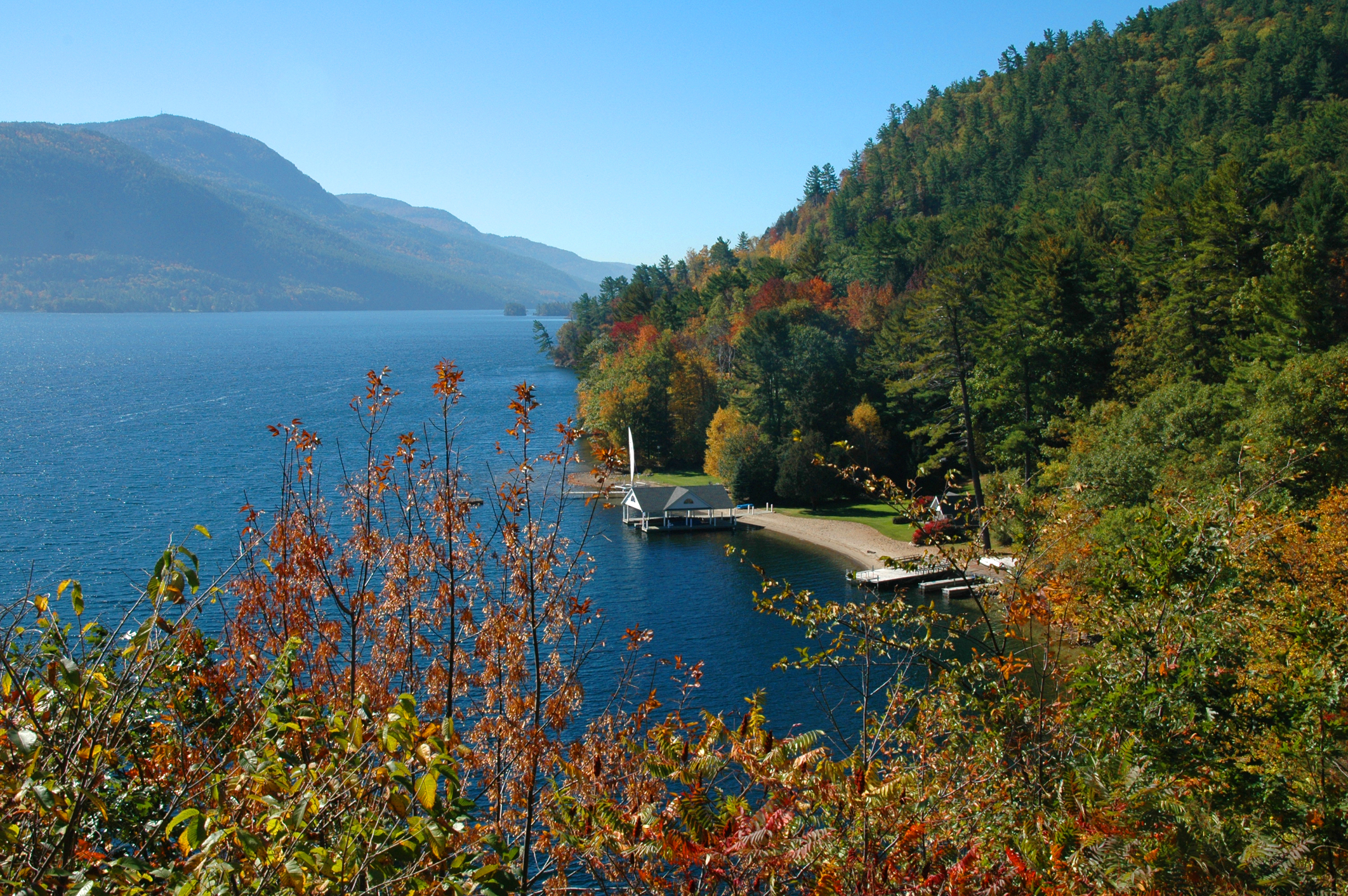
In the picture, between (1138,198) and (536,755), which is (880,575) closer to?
(536,755)

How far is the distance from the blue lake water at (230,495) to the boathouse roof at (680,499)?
184 cm

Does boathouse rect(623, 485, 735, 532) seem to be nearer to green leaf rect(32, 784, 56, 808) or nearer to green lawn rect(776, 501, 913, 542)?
green lawn rect(776, 501, 913, 542)

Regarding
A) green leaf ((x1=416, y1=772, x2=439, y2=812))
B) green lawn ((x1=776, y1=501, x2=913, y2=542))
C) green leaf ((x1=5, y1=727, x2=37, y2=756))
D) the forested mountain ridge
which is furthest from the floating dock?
green leaf ((x1=5, y1=727, x2=37, y2=756))

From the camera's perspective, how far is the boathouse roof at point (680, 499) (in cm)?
4891

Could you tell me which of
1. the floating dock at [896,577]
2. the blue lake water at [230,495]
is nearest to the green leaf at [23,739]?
the blue lake water at [230,495]

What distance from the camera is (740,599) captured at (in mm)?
35500

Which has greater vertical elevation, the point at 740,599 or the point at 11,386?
the point at 11,386

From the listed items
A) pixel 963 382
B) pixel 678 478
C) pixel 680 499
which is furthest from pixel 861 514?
pixel 678 478

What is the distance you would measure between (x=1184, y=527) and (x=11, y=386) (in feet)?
341

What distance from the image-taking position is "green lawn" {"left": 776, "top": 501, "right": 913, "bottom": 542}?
45438mm

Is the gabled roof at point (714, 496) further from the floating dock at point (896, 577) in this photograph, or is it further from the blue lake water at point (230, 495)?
Result: the floating dock at point (896, 577)

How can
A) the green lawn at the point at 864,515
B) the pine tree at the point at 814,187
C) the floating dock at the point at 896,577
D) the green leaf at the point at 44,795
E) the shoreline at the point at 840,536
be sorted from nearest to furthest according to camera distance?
the green leaf at the point at 44,795 → the floating dock at the point at 896,577 → the shoreline at the point at 840,536 → the green lawn at the point at 864,515 → the pine tree at the point at 814,187

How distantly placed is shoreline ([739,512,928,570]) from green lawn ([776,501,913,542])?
548 mm

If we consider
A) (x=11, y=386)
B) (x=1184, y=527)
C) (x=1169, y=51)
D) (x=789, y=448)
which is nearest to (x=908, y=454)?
(x=789, y=448)
